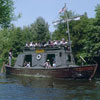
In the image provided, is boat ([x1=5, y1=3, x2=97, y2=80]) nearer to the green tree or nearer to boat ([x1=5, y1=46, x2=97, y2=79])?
boat ([x1=5, y1=46, x2=97, y2=79])

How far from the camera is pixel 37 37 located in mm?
58938

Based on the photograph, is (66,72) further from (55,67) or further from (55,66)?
(55,66)

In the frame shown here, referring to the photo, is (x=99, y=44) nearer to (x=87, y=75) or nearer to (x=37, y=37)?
(x=87, y=75)

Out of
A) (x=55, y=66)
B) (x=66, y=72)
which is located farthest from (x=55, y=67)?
(x=66, y=72)

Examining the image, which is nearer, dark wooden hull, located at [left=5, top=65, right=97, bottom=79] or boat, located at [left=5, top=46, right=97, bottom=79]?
dark wooden hull, located at [left=5, top=65, right=97, bottom=79]

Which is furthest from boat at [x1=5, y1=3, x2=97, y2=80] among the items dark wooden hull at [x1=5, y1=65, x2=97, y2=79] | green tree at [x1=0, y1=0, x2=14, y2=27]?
green tree at [x1=0, y1=0, x2=14, y2=27]

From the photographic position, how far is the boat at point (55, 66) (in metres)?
27.2

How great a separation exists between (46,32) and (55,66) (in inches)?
1198

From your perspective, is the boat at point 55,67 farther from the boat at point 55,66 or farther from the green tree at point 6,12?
the green tree at point 6,12

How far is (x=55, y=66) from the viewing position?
29.6 m

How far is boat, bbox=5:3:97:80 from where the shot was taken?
27.2m

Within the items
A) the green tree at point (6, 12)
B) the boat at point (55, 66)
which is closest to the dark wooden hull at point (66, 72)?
the boat at point (55, 66)

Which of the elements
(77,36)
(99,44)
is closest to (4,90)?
(99,44)

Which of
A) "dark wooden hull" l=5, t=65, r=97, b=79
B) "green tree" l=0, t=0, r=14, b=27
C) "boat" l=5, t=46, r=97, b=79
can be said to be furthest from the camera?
"boat" l=5, t=46, r=97, b=79
